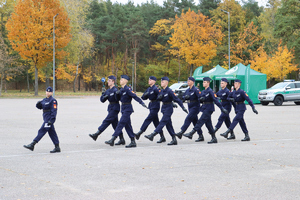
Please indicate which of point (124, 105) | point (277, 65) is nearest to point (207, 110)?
point (124, 105)

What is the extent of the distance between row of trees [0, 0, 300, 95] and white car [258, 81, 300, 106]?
2125 cm

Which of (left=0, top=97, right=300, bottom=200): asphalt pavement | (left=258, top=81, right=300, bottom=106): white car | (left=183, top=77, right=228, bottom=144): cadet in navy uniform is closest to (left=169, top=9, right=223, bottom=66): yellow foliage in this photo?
(left=258, top=81, right=300, bottom=106): white car

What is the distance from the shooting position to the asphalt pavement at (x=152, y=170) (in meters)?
5.82

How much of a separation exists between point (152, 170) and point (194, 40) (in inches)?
1949

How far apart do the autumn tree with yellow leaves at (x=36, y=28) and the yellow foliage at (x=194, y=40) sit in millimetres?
15954

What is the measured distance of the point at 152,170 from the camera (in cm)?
738

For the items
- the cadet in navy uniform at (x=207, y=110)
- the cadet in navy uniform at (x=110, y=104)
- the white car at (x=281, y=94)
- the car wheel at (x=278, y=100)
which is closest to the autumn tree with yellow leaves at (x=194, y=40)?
the white car at (x=281, y=94)

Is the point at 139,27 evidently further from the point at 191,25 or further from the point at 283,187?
the point at 283,187

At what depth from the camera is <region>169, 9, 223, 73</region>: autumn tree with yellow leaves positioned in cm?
5419

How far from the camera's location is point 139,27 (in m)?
70.2

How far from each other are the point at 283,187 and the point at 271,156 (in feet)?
9.29

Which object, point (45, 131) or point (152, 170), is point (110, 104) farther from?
point (152, 170)

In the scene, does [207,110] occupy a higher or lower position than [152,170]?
higher

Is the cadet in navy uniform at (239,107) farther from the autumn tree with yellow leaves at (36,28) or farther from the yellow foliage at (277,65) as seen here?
the yellow foliage at (277,65)
